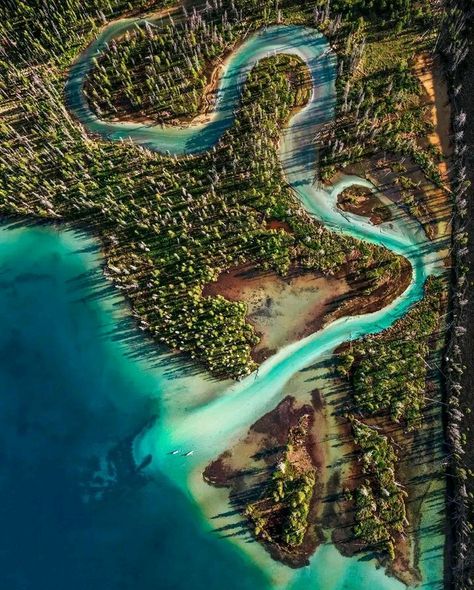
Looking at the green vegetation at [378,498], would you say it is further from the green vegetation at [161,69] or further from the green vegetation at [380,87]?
the green vegetation at [161,69]

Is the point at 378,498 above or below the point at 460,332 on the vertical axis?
below

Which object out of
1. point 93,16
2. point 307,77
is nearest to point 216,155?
point 307,77

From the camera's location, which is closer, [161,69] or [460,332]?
[460,332]

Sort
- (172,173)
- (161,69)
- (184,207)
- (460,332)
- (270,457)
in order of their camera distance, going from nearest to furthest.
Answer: (270,457), (460,332), (184,207), (172,173), (161,69)

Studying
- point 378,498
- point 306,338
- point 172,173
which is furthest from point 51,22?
point 378,498

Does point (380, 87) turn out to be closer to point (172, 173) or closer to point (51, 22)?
point (172, 173)

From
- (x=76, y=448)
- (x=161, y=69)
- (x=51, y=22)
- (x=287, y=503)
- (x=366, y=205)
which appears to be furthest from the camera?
(x=51, y=22)

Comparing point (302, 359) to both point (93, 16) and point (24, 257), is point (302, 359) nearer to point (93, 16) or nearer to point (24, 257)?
point (24, 257)
